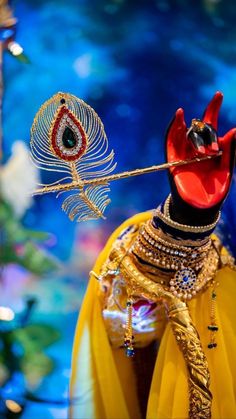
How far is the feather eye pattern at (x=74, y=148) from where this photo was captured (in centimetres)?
75

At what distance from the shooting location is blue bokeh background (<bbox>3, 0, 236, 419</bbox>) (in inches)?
39.4

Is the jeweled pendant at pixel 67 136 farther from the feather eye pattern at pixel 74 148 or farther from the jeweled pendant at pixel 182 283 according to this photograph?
the jeweled pendant at pixel 182 283

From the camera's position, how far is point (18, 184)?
2.95 ft

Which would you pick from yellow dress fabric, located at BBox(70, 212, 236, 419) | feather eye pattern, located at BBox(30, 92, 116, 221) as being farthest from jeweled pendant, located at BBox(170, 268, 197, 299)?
feather eye pattern, located at BBox(30, 92, 116, 221)

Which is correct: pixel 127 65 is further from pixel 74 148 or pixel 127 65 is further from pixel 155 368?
pixel 155 368

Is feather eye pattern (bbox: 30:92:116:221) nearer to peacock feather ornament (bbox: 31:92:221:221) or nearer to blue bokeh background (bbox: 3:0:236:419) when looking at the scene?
peacock feather ornament (bbox: 31:92:221:221)

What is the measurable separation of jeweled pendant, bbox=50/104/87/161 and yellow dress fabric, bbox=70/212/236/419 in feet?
0.93

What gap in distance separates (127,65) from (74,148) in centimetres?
32

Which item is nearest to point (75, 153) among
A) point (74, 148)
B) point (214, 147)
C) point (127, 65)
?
point (74, 148)

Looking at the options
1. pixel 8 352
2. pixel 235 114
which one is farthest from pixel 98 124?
pixel 8 352

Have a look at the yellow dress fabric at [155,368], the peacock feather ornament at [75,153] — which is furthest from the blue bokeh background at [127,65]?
the peacock feather ornament at [75,153]

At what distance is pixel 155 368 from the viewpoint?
0.92m

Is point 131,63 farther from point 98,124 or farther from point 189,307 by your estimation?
point 189,307

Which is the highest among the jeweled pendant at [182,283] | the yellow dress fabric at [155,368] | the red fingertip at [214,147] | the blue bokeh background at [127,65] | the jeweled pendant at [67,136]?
the blue bokeh background at [127,65]
